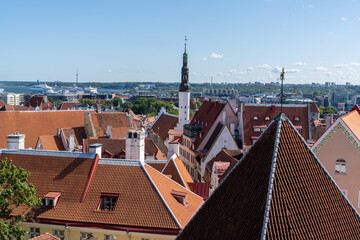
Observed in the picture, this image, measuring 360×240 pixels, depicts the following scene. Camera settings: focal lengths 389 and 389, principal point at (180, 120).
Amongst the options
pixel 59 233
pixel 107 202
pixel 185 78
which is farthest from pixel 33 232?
pixel 185 78

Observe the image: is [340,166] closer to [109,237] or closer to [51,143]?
[109,237]

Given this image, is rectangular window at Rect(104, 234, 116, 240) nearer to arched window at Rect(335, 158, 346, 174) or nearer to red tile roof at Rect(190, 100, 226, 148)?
arched window at Rect(335, 158, 346, 174)

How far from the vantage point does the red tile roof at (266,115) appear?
5803cm

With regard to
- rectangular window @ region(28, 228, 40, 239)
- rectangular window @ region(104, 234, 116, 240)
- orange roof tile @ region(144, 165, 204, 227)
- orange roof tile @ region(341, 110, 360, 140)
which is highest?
orange roof tile @ region(341, 110, 360, 140)

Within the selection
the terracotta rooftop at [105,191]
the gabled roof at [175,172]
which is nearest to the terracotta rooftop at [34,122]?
the terracotta rooftop at [105,191]

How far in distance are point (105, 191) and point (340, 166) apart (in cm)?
1474

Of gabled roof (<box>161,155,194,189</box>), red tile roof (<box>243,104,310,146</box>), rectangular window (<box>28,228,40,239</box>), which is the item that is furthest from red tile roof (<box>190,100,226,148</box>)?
rectangular window (<box>28,228,40,239</box>)

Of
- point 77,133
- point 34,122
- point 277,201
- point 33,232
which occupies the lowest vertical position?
point 33,232

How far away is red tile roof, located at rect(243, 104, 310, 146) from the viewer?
5803 cm

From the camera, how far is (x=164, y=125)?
3447 inches

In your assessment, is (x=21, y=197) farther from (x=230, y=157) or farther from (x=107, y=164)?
(x=230, y=157)

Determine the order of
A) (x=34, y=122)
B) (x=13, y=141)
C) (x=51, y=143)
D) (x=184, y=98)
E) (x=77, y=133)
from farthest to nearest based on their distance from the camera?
(x=184, y=98) → (x=34, y=122) → (x=77, y=133) → (x=51, y=143) → (x=13, y=141)

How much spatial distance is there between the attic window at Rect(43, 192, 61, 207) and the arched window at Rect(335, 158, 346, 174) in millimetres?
17527

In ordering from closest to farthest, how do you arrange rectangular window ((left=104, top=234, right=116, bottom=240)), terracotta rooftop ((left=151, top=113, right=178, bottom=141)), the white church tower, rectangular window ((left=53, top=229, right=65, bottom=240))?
rectangular window ((left=104, top=234, right=116, bottom=240)) → rectangular window ((left=53, top=229, right=65, bottom=240)) → the white church tower → terracotta rooftop ((left=151, top=113, right=178, bottom=141))
